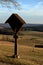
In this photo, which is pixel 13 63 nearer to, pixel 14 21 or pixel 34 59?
pixel 34 59

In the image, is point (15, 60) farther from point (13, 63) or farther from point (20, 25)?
point (20, 25)

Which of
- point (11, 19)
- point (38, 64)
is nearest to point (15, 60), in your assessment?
point (38, 64)

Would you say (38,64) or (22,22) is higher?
(22,22)

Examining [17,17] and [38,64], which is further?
[17,17]

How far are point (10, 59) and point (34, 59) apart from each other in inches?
44.2

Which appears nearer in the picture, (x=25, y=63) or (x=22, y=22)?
(x=25, y=63)

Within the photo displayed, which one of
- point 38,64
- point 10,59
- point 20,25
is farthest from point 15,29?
point 38,64

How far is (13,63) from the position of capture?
1191 cm

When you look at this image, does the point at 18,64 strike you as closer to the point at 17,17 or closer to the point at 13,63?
the point at 13,63

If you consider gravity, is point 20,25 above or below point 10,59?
above

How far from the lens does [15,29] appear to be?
1336 centimetres

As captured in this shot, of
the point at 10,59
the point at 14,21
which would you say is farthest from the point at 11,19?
the point at 10,59

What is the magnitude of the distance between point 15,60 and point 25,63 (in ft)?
2.31

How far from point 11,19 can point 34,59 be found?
2.19 meters
